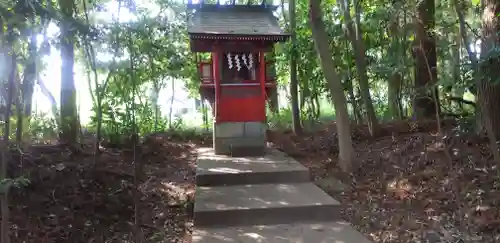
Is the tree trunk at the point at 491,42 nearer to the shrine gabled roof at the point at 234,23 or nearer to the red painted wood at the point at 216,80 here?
the shrine gabled roof at the point at 234,23

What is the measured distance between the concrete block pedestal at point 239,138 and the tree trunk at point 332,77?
219cm

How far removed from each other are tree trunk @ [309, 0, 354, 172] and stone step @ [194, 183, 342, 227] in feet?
4.68

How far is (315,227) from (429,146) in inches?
120

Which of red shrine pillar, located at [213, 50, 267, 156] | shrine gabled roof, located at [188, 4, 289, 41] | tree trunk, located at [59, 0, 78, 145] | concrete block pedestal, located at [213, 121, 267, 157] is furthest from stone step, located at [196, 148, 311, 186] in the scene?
shrine gabled roof, located at [188, 4, 289, 41]

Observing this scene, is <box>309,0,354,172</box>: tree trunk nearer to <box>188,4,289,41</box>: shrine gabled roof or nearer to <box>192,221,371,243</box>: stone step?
Result: <box>188,4,289,41</box>: shrine gabled roof

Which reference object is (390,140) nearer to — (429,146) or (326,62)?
(429,146)

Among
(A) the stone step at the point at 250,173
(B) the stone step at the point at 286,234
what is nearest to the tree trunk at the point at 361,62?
(A) the stone step at the point at 250,173

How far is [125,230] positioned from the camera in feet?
15.6

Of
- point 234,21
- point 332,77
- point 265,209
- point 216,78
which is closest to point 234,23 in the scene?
point 234,21

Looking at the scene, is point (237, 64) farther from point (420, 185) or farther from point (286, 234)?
point (286, 234)

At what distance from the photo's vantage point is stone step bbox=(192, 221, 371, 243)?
419cm

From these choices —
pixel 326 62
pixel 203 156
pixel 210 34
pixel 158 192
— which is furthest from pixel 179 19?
pixel 158 192

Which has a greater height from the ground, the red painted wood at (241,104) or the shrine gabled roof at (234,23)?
the shrine gabled roof at (234,23)

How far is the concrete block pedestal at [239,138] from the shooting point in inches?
332
